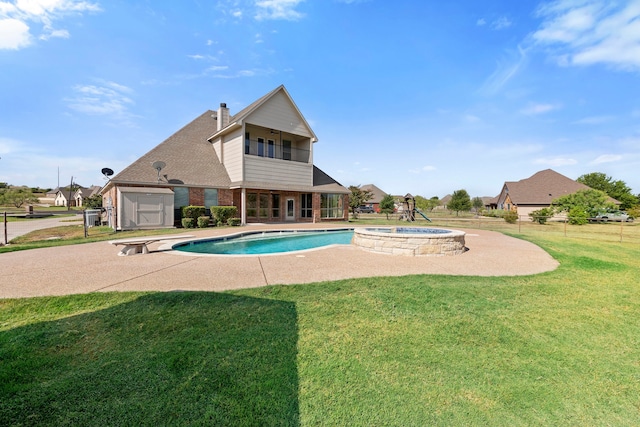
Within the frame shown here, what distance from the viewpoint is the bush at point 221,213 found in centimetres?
1722

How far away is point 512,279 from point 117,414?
696 cm

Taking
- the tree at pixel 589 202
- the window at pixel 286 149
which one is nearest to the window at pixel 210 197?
the window at pixel 286 149

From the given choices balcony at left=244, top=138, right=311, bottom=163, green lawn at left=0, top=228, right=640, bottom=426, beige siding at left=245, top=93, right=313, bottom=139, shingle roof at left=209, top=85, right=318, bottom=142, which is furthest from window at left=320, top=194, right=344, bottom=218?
green lawn at left=0, top=228, right=640, bottom=426

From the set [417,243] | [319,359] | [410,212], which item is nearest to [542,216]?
[410,212]

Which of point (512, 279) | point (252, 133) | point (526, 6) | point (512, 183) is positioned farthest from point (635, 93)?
point (512, 183)

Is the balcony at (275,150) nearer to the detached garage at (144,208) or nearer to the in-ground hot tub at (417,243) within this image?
the detached garage at (144,208)

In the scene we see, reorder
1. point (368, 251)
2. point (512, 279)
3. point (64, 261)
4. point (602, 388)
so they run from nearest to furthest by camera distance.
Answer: point (602, 388), point (512, 279), point (64, 261), point (368, 251)

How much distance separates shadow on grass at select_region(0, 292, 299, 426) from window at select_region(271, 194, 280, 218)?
17428mm

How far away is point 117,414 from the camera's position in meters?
2.10

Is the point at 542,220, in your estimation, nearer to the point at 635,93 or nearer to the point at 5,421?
the point at 635,93

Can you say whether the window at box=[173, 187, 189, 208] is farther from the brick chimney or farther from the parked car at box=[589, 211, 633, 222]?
the parked car at box=[589, 211, 633, 222]

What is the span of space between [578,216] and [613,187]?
36886 millimetres

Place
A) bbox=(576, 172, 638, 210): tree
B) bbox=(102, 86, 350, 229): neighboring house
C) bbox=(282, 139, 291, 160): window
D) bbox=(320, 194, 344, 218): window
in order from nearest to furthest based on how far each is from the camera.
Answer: bbox=(102, 86, 350, 229): neighboring house → bbox=(282, 139, 291, 160): window → bbox=(320, 194, 344, 218): window → bbox=(576, 172, 638, 210): tree

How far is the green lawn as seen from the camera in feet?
7.25
